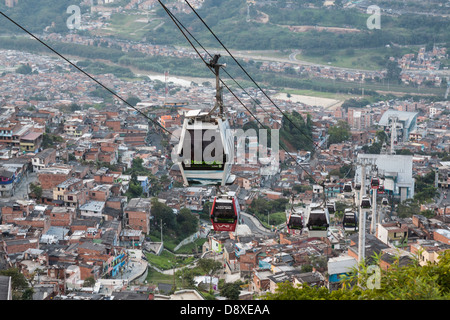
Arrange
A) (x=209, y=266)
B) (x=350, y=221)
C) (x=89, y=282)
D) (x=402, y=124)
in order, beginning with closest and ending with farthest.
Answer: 1. (x=350, y=221)
2. (x=89, y=282)
3. (x=209, y=266)
4. (x=402, y=124)

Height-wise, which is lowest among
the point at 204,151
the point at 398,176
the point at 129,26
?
the point at 398,176

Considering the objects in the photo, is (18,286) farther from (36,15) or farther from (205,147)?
(36,15)

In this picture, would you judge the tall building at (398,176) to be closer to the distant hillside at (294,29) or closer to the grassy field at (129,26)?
the distant hillside at (294,29)

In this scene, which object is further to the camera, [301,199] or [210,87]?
[210,87]

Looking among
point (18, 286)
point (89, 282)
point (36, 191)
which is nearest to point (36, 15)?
point (36, 191)

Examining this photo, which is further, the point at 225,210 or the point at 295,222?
the point at 295,222
